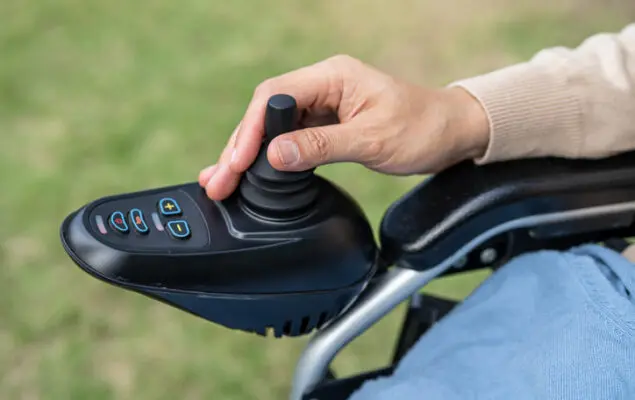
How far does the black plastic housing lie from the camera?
53cm

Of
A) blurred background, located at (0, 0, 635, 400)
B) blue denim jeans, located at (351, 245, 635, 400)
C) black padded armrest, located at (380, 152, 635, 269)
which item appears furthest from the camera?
blurred background, located at (0, 0, 635, 400)

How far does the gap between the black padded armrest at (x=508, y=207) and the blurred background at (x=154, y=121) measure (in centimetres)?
64

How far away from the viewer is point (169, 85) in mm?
1701

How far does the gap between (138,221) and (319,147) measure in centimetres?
16

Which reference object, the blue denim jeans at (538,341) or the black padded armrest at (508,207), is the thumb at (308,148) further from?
the blue denim jeans at (538,341)

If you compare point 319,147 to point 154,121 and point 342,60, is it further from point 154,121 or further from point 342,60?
point 154,121

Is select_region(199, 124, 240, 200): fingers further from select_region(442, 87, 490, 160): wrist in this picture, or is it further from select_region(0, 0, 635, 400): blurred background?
select_region(0, 0, 635, 400): blurred background

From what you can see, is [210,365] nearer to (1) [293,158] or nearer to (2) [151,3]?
(1) [293,158]

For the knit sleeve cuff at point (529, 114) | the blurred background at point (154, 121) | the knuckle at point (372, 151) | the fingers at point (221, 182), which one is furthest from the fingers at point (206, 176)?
the blurred background at point (154, 121)

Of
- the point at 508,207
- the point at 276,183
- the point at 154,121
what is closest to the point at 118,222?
the point at 276,183

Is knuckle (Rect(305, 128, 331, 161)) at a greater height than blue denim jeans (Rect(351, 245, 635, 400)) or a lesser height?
greater

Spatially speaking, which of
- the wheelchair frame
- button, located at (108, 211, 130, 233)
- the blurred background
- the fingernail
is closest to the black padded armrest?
the wheelchair frame

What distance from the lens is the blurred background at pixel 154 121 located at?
1.20 meters

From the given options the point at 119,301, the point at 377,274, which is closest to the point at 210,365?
the point at 119,301
